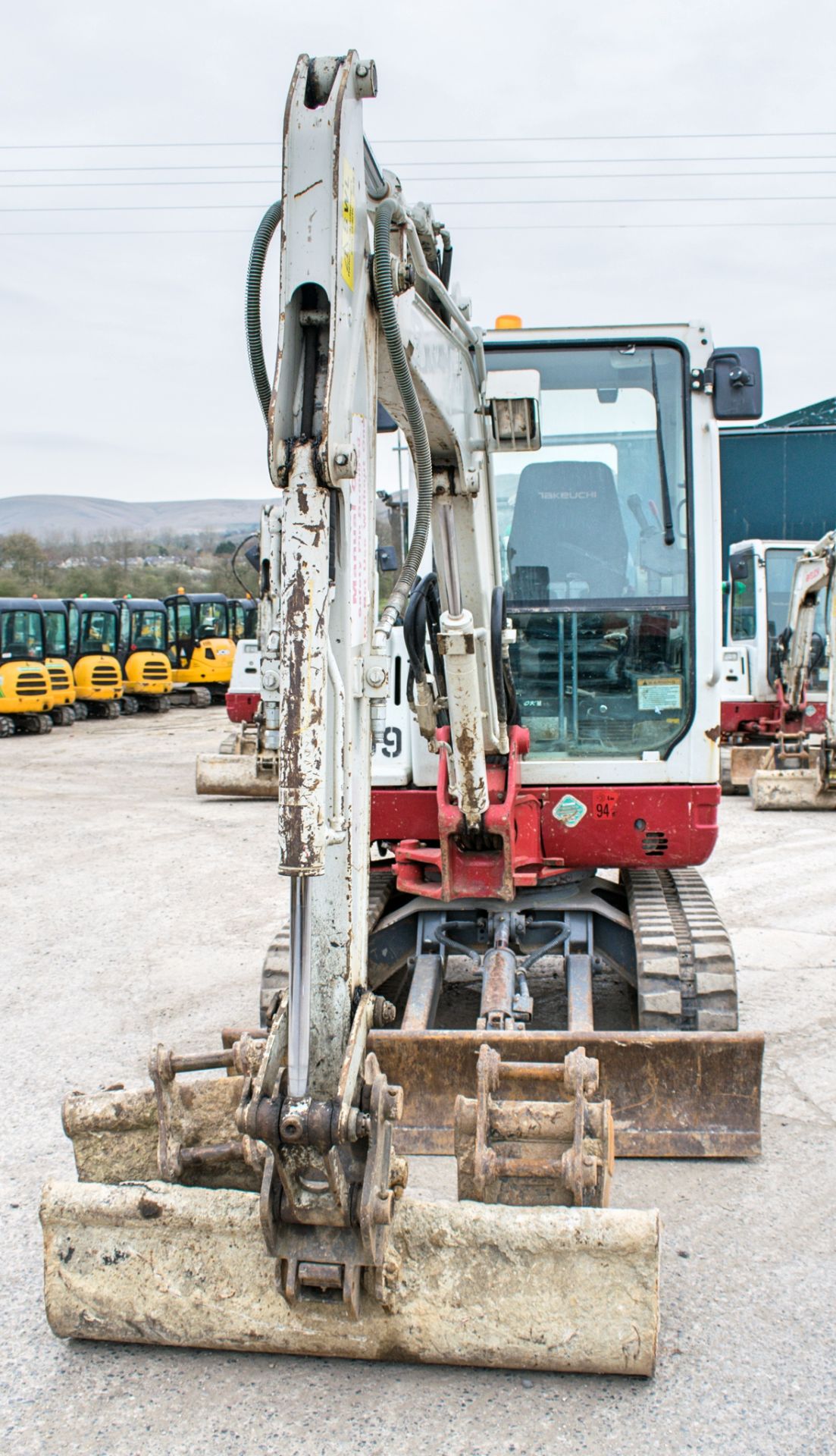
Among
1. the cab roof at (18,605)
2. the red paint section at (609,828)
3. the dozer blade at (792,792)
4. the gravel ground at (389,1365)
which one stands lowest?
the gravel ground at (389,1365)

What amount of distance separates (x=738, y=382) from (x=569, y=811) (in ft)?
5.93

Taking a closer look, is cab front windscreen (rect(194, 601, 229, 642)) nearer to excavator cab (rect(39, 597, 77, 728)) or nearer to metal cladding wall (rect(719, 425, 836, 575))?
excavator cab (rect(39, 597, 77, 728))

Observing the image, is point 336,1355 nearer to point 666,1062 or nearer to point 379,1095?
point 379,1095

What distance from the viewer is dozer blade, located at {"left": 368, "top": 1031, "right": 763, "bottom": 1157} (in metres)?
4.23

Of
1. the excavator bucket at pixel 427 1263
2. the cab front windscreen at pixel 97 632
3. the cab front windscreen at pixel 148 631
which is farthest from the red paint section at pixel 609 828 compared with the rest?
the cab front windscreen at pixel 148 631

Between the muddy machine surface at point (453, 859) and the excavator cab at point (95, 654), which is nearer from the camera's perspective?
the muddy machine surface at point (453, 859)

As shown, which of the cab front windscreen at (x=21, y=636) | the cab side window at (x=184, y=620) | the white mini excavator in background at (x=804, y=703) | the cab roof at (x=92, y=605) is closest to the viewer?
the white mini excavator in background at (x=804, y=703)

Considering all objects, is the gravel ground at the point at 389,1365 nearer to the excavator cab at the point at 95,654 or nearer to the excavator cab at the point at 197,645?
the excavator cab at the point at 95,654

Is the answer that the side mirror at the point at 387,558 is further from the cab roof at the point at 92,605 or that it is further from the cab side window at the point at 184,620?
the cab side window at the point at 184,620

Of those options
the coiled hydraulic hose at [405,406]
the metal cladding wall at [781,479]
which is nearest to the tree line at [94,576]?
the metal cladding wall at [781,479]

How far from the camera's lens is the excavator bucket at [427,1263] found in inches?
119

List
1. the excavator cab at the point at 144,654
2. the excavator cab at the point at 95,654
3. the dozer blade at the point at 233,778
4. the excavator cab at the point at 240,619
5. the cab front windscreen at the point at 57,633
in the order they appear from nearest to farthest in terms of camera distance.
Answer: the dozer blade at the point at 233,778 → the cab front windscreen at the point at 57,633 → the excavator cab at the point at 95,654 → the excavator cab at the point at 144,654 → the excavator cab at the point at 240,619

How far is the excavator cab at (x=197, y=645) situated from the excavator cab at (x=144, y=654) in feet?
3.44

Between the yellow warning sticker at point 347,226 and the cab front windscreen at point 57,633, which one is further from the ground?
the cab front windscreen at point 57,633
